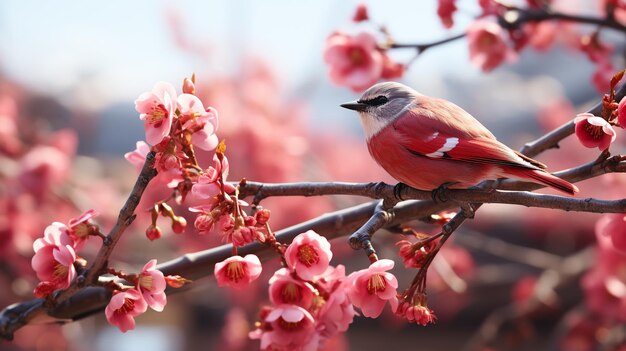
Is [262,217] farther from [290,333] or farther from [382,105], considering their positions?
[382,105]

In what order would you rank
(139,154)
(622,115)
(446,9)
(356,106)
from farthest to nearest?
(446,9)
(356,106)
(139,154)
(622,115)

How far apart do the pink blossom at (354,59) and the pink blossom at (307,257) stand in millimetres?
433

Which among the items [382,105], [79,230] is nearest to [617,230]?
[382,105]

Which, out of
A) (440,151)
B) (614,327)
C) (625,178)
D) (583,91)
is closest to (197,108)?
(440,151)

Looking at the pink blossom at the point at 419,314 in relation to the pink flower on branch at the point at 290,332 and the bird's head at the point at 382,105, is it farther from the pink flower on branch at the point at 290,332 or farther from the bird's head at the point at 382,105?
the bird's head at the point at 382,105

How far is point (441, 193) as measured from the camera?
0.55 metres

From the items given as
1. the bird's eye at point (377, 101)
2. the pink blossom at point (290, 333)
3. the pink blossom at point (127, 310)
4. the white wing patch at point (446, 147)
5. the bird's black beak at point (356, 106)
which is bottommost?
the pink blossom at point (290, 333)

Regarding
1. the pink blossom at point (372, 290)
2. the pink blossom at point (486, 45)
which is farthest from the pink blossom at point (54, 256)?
the pink blossom at point (486, 45)

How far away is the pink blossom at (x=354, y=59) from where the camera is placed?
89 centimetres

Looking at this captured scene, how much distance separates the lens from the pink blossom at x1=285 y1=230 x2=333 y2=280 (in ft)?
1.64

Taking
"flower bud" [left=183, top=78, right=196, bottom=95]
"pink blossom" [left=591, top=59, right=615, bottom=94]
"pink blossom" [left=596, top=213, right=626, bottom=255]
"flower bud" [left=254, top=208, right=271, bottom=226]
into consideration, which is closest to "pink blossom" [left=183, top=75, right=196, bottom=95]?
"flower bud" [left=183, top=78, right=196, bottom=95]

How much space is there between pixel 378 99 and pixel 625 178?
698 millimetres

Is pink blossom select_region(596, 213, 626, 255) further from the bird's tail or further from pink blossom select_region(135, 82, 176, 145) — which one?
pink blossom select_region(135, 82, 176, 145)

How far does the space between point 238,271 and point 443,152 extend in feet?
0.64
